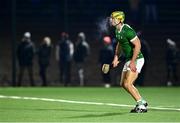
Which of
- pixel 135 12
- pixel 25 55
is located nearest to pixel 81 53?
pixel 25 55

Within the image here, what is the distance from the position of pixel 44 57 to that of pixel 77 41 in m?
3.22

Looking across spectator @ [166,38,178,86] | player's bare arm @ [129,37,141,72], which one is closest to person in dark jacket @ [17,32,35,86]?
spectator @ [166,38,178,86]

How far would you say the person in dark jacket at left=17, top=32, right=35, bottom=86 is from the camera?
29.2 meters

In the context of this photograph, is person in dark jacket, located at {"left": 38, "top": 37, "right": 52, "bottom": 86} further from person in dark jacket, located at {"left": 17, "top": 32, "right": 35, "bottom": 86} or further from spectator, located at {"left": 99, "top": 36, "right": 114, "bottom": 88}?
spectator, located at {"left": 99, "top": 36, "right": 114, "bottom": 88}

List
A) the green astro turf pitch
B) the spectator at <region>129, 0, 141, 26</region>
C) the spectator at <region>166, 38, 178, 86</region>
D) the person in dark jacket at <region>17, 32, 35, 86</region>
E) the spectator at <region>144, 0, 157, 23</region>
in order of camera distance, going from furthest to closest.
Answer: the spectator at <region>144, 0, 157, 23</region> < the spectator at <region>129, 0, 141, 26</region> < the spectator at <region>166, 38, 178, 86</region> < the person in dark jacket at <region>17, 32, 35, 86</region> < the green astro turf pitch

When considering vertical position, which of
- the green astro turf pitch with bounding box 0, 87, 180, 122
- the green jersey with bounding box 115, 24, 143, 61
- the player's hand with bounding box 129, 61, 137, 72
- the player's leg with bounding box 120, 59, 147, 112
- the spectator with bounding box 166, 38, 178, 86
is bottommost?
the spectator with bounding box 166, 38, 178, 86

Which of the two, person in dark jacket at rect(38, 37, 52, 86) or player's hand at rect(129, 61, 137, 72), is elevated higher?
player's hand at rect(129, 61, 137, 72)

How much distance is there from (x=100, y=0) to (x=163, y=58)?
405cm

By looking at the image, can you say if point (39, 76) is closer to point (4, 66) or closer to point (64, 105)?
point (4, 66)

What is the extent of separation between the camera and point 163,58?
→ 32.5 meters

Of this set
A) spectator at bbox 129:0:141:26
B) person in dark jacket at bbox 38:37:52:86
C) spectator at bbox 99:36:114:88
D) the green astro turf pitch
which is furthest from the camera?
spectator at bbox 129:0:141:26

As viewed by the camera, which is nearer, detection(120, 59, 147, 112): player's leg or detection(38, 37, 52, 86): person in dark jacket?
detection(120, 59, 147, 112): player's leg

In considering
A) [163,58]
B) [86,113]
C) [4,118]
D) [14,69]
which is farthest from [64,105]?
[163,58]

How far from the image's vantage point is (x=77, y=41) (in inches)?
1282
